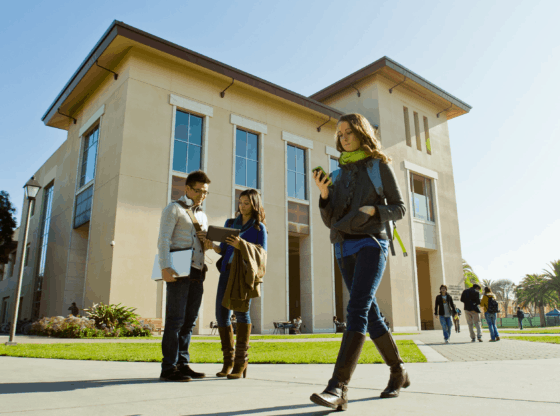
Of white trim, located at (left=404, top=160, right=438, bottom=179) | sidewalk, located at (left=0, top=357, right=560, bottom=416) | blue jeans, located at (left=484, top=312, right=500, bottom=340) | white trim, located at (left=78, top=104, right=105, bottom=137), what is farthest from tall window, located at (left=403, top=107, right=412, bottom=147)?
sidewalk, located at (left=0, top=357, right=560, bottom=416)

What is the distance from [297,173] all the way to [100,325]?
1248 cm

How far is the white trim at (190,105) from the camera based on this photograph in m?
Result: 19.2

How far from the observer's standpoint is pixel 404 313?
939 inches

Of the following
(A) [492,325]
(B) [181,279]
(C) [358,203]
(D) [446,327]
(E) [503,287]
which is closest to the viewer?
(C) [358,203]

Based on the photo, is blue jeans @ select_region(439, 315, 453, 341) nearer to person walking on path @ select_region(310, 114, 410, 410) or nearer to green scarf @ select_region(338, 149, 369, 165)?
person walking on path @ select_region(310, 114, 410, 410)

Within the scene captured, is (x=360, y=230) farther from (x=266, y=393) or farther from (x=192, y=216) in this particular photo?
(x=192, y=216)

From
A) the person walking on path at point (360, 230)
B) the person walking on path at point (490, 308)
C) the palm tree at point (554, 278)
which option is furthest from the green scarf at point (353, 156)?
the palm tree at point (554, 278)

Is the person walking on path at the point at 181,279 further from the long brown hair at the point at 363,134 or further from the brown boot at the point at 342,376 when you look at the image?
the long brown hair at the point at 363,134

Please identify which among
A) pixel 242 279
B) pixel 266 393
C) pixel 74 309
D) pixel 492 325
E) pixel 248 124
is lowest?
pixel 266 393

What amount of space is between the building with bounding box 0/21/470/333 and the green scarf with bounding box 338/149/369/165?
15.1 metres

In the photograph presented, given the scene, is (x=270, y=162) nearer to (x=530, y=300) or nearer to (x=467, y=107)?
(x=467, y=107)

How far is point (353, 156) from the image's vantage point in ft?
10.4

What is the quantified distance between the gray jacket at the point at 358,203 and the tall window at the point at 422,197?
24.6 m

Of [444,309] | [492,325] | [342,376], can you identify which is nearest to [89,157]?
[444,309]
